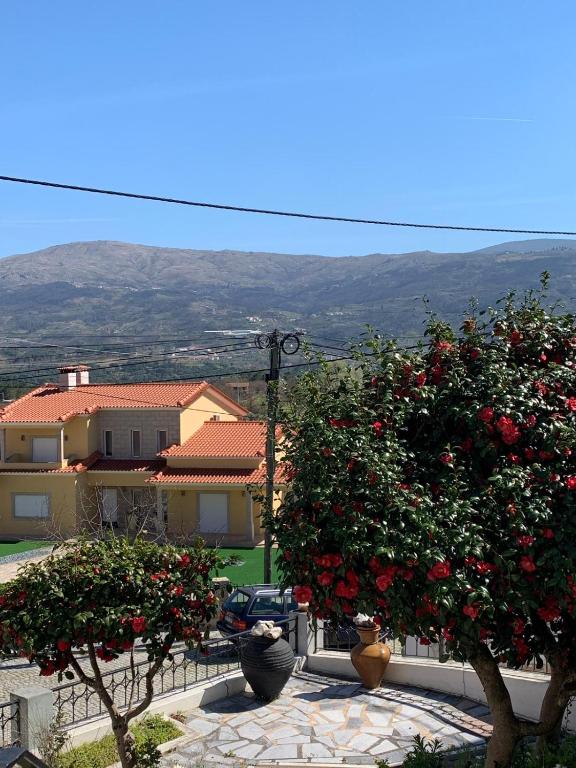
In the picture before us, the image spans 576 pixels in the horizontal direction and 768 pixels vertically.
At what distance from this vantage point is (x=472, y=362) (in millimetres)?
7758

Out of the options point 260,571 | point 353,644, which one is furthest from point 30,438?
point 353,644

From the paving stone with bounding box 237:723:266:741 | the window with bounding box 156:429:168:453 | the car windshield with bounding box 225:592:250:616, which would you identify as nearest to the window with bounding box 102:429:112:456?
the window with bounding box 156:429:168:453

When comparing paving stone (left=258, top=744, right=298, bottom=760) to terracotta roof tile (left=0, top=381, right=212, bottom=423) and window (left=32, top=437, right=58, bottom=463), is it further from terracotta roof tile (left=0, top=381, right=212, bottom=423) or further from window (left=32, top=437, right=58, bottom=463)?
window (left=32, top=437, right=58, bottom=463)

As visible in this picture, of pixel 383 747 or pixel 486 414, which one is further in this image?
pixel 383 747

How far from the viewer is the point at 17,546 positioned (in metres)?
35.5

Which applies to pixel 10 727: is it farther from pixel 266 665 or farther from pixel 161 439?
pixel 161 439

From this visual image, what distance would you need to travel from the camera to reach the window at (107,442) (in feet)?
127

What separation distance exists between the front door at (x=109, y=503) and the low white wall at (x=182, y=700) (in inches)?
965

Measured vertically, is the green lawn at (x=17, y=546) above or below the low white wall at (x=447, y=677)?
below

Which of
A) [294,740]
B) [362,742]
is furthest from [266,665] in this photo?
[362,742]

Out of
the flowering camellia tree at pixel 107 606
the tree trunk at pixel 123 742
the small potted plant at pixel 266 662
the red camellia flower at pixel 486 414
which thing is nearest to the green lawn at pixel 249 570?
the small potted plant at pixel 266 662

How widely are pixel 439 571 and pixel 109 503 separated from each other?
33.5 metres

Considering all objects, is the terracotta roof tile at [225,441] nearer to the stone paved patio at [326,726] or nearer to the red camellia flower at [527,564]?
the stone paved patio at [326,726]

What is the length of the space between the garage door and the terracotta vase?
69.1ft
